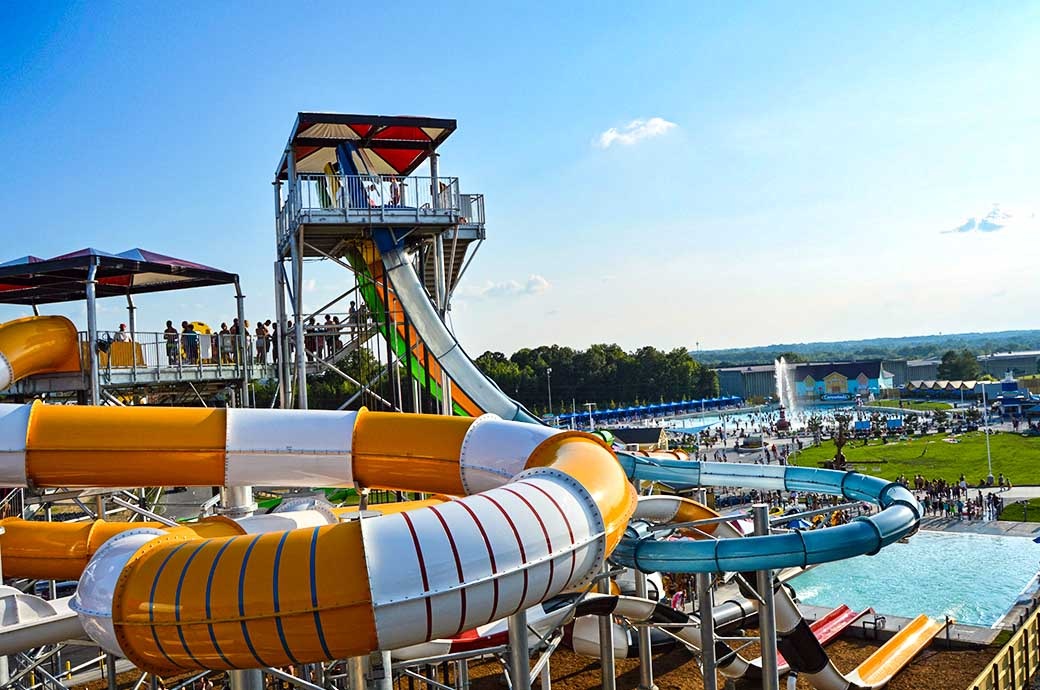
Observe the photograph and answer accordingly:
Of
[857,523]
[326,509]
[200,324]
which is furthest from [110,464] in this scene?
[200,324]

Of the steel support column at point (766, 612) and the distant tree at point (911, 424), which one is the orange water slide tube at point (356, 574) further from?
the distant tree at point (911, 424)

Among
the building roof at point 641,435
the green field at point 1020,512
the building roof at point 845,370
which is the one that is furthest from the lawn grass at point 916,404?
the green field at point 1020,512

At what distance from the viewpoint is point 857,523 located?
8.18 metres

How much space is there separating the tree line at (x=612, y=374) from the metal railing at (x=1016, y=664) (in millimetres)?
70307

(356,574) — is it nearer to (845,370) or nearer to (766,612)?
(766,612)

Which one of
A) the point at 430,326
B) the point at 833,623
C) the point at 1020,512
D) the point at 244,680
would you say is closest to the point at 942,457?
the point at 1020,512

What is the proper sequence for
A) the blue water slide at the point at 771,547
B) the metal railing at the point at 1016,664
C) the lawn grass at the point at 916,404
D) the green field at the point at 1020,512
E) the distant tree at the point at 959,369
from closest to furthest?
the blue water slide at the point at 771,547
the metal railing at the point at 1016,664
the green field at the point at 1020,512
the lawn grass at the point at 916,404
the distant tree at the point at 959,369

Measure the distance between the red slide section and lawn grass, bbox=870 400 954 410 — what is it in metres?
64.6

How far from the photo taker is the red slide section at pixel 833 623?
14.8m

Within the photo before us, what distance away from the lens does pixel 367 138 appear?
15719 mm

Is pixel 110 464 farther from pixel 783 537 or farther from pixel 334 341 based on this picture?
pixel 334 341

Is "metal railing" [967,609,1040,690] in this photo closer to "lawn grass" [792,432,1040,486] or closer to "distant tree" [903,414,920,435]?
"lawn grass" [792,432,1040,486]

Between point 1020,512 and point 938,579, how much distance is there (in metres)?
8.42

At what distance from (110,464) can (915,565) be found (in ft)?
65.9
